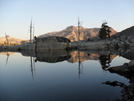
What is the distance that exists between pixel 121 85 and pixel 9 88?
18.9 ft

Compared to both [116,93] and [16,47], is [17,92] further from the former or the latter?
[16,47]

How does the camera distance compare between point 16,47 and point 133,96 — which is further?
point 16,47

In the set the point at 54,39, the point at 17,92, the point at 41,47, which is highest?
the point at 54,39

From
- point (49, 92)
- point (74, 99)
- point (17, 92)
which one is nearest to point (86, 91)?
point (74, 99)

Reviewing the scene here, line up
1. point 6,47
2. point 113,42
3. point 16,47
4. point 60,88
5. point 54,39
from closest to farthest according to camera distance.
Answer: point 60,88
point 54,39
point 113,42
point 16,47
point 6,47

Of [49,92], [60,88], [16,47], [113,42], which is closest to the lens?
[49,92]

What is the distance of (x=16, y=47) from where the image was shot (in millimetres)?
45469

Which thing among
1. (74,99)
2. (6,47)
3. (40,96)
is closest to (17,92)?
(40,96)

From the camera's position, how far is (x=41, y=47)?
37812mm

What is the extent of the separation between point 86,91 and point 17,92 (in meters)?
3.23

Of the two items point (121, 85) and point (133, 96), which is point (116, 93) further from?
point (121, 85)

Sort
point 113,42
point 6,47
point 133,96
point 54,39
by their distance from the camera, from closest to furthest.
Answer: point 133,96 < point 54,39 < point 113,42 < point 6,47

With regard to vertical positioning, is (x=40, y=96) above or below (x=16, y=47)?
below

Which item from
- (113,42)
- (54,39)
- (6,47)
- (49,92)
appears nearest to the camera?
(49,92)
